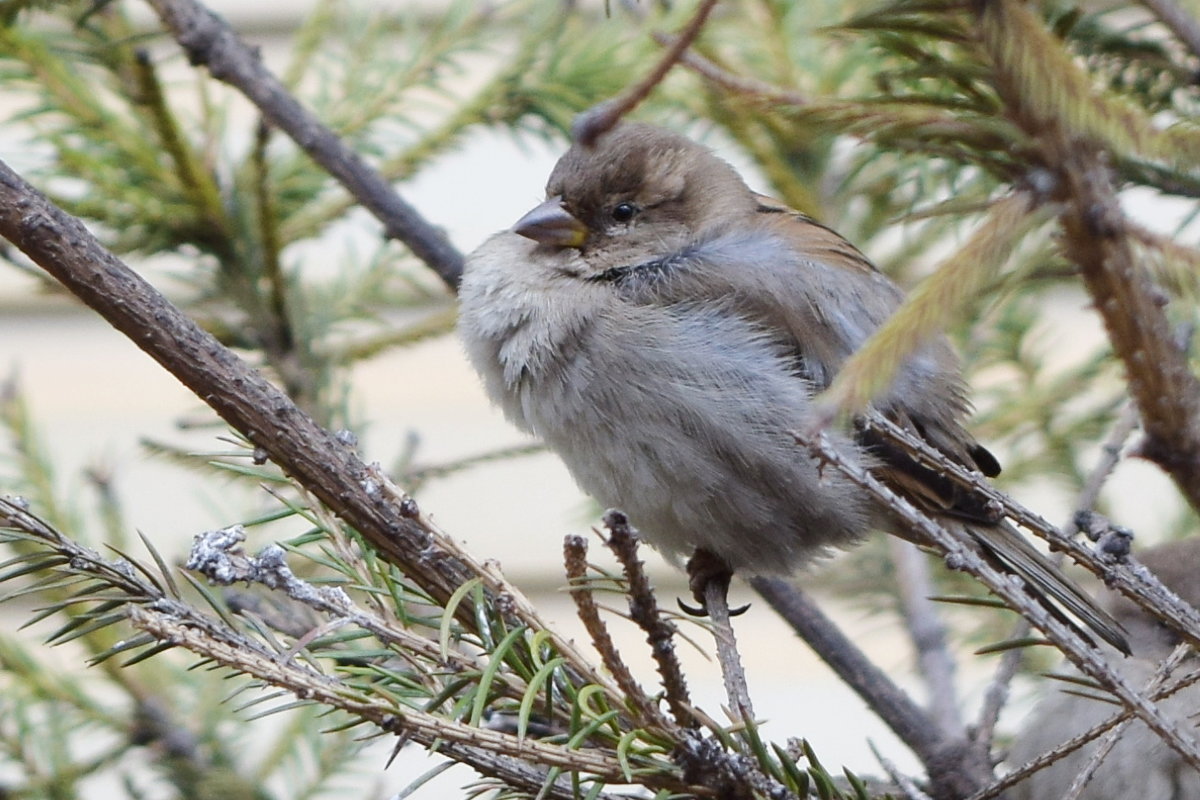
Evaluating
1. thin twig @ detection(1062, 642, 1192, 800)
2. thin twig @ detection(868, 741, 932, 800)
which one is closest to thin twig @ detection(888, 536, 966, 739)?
thin twig @ detection(868, 741, 932, 800)

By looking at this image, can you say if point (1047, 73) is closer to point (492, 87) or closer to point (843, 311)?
point (843, 311)

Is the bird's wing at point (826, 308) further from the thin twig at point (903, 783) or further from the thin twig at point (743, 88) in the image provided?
the thin twig at point (743, 88)

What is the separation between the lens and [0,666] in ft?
5.66

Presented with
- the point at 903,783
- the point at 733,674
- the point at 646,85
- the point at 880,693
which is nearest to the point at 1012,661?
the point at 880,693

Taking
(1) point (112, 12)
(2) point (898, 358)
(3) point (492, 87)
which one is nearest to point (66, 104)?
(1) point (112, 12)

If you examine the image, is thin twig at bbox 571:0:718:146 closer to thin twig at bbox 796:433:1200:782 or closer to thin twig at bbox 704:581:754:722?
thin twig at bbox 796:433:1200:782

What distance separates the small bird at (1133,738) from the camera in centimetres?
166

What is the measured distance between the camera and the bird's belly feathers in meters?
1.66

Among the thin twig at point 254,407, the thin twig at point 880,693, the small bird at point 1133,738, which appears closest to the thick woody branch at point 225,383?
the thin twig at point 254,407

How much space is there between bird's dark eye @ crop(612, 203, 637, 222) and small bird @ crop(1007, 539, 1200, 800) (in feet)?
2.76

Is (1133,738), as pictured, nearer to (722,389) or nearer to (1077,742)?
(722,389)

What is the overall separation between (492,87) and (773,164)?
0.44 metres

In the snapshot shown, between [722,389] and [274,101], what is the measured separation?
25.9 inches

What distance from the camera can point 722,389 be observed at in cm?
167
